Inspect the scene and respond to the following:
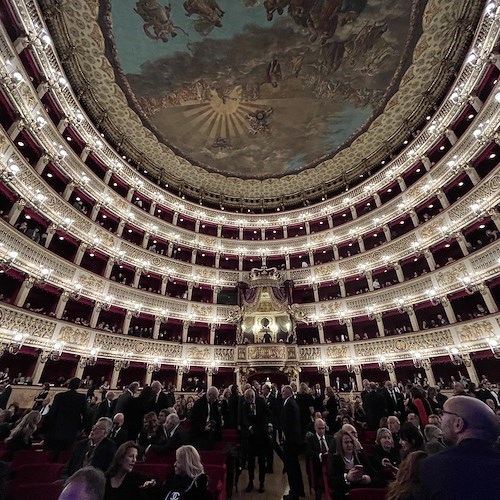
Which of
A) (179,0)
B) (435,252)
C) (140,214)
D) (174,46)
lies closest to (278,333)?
(435,252)

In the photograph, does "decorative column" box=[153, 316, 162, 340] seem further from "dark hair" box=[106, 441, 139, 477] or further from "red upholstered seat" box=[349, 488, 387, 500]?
"red upholstered seat" box=[349, 488, 387, 500]

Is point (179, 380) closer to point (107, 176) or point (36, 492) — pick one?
point (107, 176)

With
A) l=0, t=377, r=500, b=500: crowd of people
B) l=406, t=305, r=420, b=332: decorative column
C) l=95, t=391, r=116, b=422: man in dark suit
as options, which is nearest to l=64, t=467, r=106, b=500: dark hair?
l=0, t=377, r=500, b=500: crowd of people

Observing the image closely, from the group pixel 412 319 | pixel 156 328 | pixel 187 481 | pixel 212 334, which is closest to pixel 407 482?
pixel 187 481

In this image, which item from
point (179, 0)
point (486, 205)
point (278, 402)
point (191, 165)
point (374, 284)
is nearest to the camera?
point (278, 402)

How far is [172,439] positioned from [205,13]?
21.5 metres

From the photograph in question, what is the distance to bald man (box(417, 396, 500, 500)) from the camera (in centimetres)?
153

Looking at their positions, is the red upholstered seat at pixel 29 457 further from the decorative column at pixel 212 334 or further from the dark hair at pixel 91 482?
the decorative column at pixel 212 334

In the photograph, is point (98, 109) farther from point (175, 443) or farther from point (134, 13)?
point (175, 443)

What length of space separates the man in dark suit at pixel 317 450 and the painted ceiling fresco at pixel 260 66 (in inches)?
842

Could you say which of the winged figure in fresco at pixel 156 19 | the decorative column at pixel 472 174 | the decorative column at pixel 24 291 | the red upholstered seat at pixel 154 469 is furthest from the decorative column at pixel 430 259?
the decorative column at pixel 24 291

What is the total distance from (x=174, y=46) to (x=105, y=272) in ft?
51.0

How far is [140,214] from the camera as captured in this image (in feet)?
73.6

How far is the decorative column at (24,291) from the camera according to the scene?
13.4m
